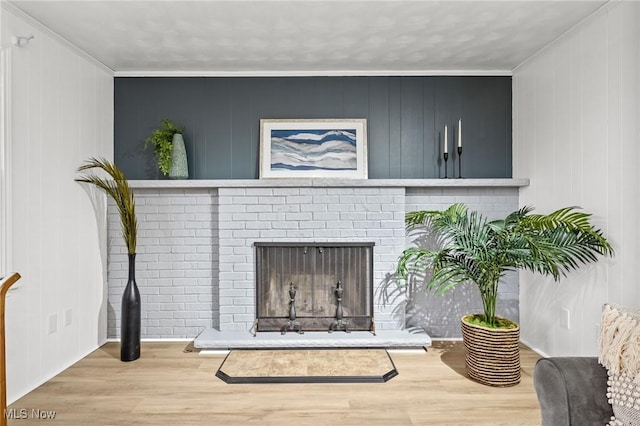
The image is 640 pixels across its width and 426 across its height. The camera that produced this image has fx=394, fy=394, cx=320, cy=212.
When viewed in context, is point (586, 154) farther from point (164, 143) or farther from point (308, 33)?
point (164, 143)

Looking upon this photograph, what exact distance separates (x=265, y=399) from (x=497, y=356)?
147cm

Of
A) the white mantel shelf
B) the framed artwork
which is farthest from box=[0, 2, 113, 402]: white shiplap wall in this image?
the framed artwork

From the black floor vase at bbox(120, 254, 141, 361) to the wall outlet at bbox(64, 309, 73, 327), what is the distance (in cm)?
34

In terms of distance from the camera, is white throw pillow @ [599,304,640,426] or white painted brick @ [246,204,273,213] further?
white painted brick @ [246,204,273,213]

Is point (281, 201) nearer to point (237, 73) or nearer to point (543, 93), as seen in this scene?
point (237, 73)

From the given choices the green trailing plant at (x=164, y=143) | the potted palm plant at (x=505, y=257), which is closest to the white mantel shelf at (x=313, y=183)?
the green trailing plant at (x=164, y=143)

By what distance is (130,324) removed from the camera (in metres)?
2.94

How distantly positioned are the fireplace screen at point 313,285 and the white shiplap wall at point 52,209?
1337mm

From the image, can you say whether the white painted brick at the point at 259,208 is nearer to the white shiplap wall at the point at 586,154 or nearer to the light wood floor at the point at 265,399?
the light wood floor at the point at 265,399

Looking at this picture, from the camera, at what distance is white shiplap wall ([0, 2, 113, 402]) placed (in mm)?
2361

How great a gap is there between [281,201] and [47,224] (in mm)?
1648

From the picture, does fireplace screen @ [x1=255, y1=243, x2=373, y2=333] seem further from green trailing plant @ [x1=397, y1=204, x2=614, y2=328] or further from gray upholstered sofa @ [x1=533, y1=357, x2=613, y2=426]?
gray upholstered sofa @ [x1=533, y1=357, x2=613, y2=426]

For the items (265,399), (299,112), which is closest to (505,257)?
(265,399)

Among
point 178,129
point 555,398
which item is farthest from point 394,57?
point 555,398
